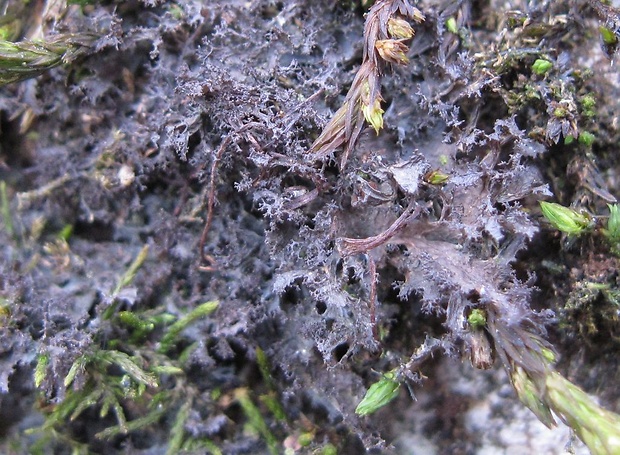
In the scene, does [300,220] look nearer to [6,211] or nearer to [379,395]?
[379,395]

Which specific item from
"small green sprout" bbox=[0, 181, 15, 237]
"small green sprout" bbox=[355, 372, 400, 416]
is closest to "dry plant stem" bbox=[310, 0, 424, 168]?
"small green sprout" bbox=[355, 372, 400, 416]

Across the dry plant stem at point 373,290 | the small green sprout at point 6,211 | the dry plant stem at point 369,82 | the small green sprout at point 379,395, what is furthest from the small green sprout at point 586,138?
the small green sprout at point 6,211

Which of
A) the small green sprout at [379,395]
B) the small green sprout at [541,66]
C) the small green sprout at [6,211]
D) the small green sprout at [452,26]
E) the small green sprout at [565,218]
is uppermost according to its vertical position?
the small green sprout at [452,26]

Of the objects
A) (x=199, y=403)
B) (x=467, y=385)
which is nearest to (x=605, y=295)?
(x=467, y=385)

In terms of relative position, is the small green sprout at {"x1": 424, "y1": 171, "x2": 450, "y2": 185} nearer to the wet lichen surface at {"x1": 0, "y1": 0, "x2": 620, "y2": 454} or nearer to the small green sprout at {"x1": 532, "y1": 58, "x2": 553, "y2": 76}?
the wet lichen surface at {"x1": 0, "y1": 0, "x2": 620, "y2": 454}

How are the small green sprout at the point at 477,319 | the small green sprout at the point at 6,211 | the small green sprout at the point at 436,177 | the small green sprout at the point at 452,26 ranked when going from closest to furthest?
the small green sprout at the point at 477,319, the small green sprout at the point at 436,177, the small green sprout at the point at 452,26, the small green sprout at the point at 6,211

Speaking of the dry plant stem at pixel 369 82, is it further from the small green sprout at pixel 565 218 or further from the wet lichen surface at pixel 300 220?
the small green sprout at pixel 565 218

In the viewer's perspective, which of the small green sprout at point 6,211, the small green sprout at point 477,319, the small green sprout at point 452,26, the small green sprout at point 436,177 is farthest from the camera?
the small green sprout at point 6,211

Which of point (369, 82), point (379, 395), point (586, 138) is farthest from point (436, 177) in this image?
point (379, 395)
